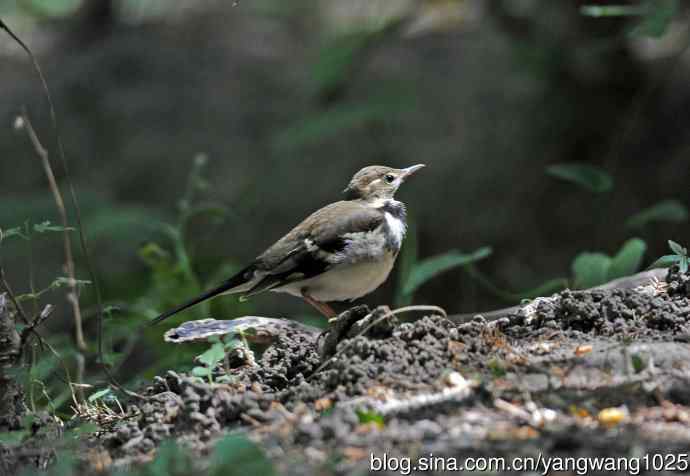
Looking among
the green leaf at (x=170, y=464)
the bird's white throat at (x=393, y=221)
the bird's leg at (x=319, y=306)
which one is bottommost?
the bird's leg at (x=319, y=306)

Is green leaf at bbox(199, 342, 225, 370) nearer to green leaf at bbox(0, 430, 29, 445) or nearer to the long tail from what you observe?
green leaf at bbox(0, 430, 29, 445)

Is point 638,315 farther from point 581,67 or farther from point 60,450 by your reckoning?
point 581,67

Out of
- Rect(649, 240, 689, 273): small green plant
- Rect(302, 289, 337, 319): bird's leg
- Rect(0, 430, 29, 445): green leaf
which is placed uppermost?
Rect(649, 240, 689, 273): small green plant

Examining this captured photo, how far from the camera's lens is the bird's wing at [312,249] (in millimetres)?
6000

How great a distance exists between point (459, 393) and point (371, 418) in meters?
0.35

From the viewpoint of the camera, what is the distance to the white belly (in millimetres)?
6023

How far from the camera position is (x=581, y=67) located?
10.1 m

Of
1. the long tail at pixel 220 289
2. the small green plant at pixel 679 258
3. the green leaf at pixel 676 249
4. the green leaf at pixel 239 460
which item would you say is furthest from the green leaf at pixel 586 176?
the green leaf at pixel 239 460

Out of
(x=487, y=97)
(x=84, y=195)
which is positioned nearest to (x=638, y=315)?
(x=487, y=97)

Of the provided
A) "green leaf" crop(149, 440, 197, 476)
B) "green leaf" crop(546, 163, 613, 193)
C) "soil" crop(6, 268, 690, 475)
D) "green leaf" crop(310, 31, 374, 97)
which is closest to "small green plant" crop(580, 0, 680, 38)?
"green leaf" crop(546, 163, 613, 193)

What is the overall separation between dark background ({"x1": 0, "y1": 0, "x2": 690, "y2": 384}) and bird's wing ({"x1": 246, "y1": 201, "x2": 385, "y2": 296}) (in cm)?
164

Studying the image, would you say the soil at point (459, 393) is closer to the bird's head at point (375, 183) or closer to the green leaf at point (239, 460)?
the green leaf at point (239, 460)

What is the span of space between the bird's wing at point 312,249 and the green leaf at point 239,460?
3050 mm

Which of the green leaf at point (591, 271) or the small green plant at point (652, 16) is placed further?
the small green plant at point (652, 16)
